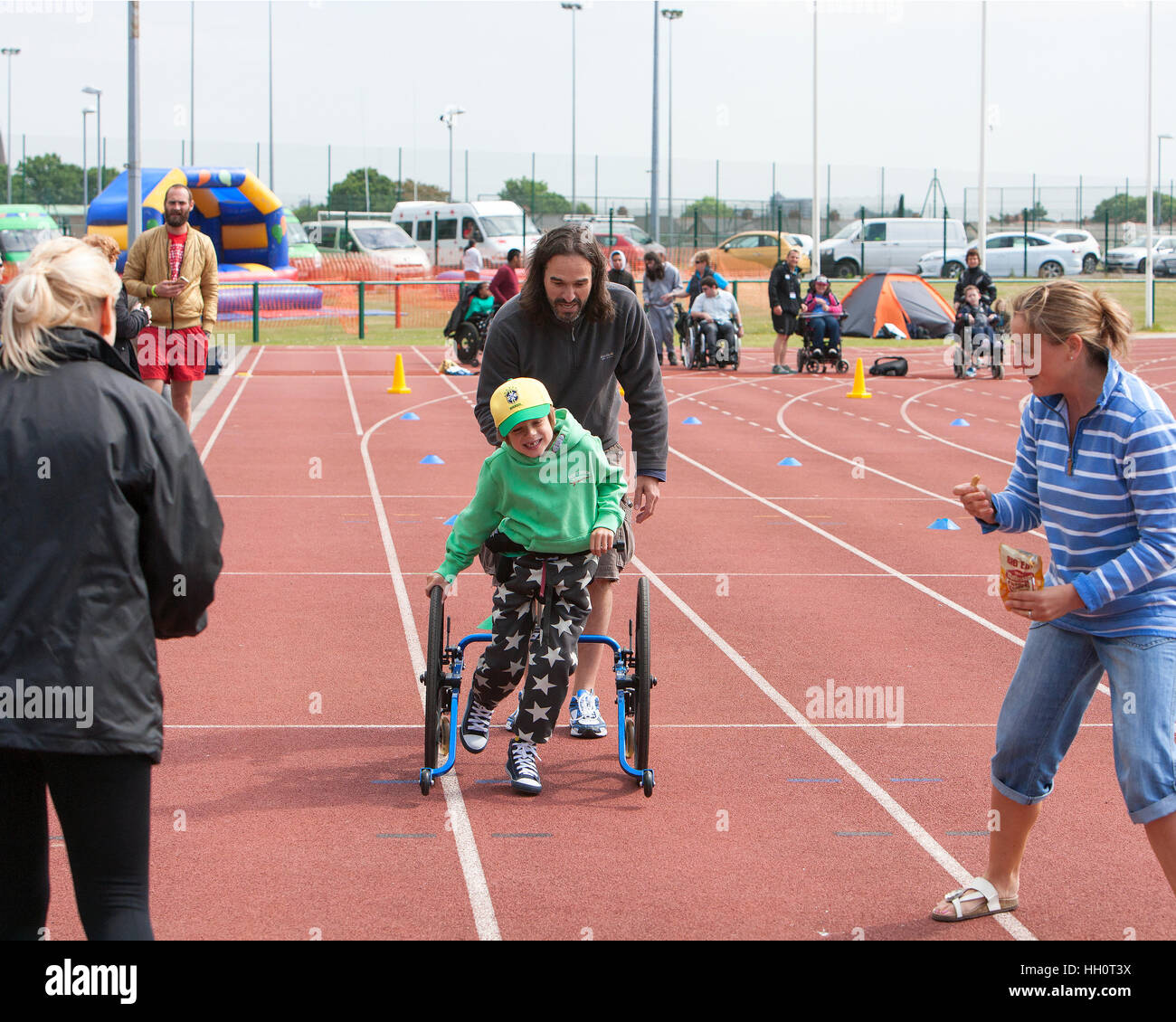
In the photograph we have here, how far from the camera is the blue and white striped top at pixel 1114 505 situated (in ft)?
12.4

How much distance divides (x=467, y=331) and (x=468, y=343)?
0.19 meters

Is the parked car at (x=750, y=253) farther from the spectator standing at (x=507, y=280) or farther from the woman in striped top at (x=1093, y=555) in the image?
the woman in striped top at (x=1093, y=555)

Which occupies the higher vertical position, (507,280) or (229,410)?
(507,280)

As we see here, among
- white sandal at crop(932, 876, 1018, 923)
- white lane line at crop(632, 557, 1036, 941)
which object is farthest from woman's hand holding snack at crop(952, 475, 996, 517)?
white lane line at crop(632, 557, 1036, 941)

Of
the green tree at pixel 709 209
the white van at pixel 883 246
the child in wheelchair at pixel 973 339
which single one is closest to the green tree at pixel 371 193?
the green tree at pixel 709 209

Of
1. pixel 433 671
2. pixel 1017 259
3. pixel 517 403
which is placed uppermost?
pixel 1017 259

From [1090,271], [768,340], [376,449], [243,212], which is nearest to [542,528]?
[376,449]

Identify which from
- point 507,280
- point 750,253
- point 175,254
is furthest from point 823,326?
point 750,253

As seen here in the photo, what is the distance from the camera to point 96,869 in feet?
9.96

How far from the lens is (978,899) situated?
4.33 m

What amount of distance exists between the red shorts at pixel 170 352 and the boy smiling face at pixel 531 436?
750 cm

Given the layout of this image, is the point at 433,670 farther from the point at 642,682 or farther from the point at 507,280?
the point at 507,280

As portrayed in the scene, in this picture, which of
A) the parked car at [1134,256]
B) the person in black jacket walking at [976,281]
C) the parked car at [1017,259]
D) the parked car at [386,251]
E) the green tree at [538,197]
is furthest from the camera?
the green tree at [538,197]

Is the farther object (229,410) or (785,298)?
(785,298)
